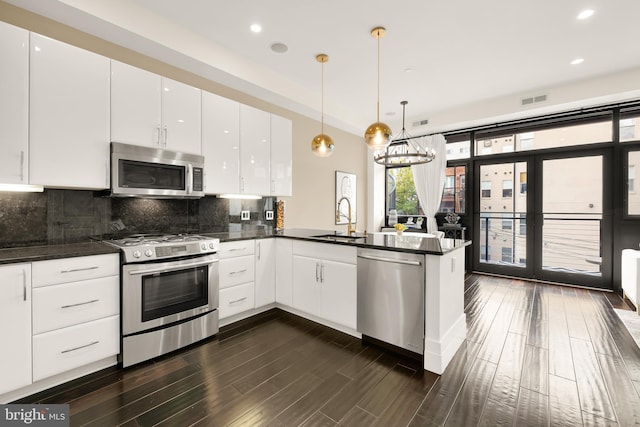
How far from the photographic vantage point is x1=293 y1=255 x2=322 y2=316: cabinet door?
3021mm

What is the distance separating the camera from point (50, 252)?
2006 millimetres

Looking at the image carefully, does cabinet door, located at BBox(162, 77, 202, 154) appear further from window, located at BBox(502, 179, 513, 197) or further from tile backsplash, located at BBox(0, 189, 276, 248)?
window, located at BBox(502, 179, 513, 197)

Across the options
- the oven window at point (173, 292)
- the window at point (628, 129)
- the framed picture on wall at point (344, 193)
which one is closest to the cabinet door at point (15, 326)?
the oven window at point (173, 292)

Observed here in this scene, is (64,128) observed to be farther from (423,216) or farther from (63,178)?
(423,216)

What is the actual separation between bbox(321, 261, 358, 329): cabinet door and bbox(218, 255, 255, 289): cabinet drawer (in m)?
0.87

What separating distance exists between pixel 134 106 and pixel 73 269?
1.50 meters

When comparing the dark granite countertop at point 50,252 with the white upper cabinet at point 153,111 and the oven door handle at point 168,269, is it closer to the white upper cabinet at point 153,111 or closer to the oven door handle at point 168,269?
the oven door handle at point 168,269

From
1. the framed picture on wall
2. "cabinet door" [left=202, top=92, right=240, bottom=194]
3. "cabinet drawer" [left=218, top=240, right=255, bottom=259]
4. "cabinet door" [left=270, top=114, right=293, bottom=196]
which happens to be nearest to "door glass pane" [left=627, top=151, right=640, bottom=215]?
the framed picture on wall

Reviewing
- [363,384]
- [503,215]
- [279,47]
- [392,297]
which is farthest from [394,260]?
[503,215]

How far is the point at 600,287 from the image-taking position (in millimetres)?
4426

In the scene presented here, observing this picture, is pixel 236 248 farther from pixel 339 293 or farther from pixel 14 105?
pixel 14 105

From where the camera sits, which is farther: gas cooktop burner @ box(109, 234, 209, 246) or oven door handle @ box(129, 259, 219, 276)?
gas cooktop burner @ box(109, 234, 209, 246)

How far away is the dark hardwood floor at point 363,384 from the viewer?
172cm

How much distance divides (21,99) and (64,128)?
0.91 ft
